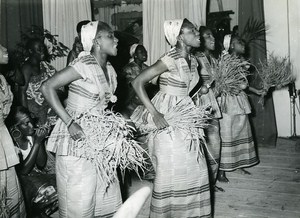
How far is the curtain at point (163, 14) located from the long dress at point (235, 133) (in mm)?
1495

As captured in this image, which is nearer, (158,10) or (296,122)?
(158,10)

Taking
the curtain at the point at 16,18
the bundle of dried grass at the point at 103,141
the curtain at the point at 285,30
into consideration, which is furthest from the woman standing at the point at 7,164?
the curtain at the point at 285,30

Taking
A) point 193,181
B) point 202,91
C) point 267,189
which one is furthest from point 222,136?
point 193,181

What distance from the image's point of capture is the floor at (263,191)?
12.0 feet

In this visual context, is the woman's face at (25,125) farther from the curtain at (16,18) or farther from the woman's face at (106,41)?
the curtain at (16,18)

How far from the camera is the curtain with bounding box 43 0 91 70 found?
6129 mm

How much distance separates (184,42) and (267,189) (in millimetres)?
2125

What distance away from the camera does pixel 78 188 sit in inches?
98.9

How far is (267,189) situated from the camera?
14.1 ft

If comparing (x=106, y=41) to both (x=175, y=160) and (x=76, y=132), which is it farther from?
(x=175, y=160)

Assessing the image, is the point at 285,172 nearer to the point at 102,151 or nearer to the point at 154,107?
the point at 154,107

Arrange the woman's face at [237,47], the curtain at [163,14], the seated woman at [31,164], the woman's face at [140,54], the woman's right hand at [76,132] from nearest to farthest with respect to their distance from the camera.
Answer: the woman's right hand at [76,132], the seated woman at [31,164], the woman's face at [237,47], the woman's face at [140,54], the curtain at [163,14]

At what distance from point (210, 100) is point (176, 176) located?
52.5 inches

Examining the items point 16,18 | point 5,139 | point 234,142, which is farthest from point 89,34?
point 16,18
